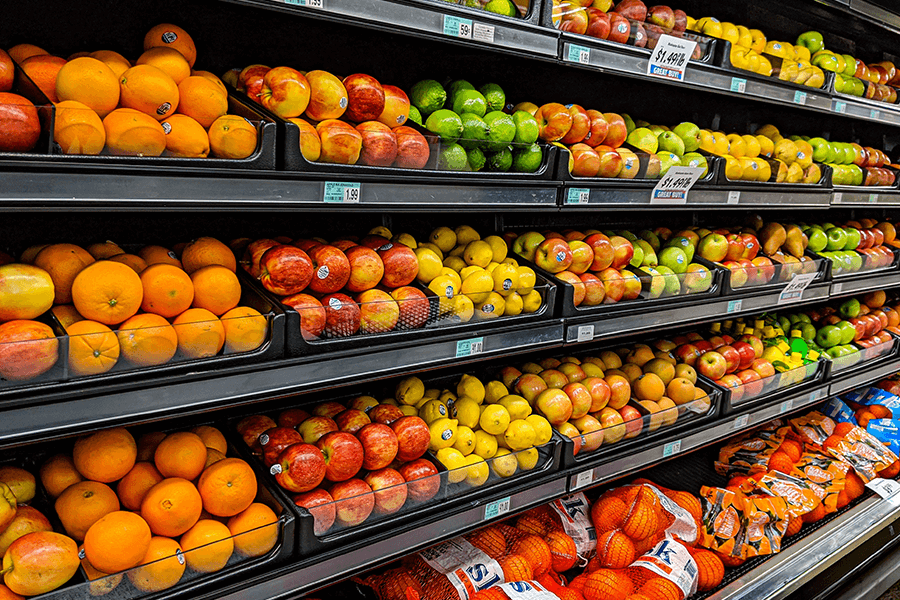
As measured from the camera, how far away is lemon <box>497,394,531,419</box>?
1902 mm

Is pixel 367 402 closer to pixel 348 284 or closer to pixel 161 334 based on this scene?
pixel 348 284

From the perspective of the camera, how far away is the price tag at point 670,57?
197cm

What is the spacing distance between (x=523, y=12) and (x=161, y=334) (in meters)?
1.26

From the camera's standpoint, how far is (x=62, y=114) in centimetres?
108

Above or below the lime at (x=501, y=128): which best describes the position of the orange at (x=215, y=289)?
below

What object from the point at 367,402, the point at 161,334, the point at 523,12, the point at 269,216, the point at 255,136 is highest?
the point at 523,12

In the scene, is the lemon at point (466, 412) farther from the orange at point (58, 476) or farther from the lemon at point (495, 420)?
the orange at point (58, 476)

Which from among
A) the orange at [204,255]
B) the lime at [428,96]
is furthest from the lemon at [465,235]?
the orange at [204,255]

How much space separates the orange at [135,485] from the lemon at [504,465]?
880mm

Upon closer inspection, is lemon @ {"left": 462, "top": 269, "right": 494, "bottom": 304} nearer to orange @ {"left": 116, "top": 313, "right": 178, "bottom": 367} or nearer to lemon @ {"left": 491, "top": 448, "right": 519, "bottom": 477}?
lemon @ {"left": 491, "top": 448, "right": 519, "bottom": 477}

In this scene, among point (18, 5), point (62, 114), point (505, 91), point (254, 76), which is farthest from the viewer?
point (505, 91)

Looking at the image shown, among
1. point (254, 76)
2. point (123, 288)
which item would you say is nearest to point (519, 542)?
point (123, 288)

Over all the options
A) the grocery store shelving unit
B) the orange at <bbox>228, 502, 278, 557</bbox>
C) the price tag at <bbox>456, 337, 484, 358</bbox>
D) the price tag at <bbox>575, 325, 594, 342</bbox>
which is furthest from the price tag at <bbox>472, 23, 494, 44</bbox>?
the orange at <bbox>228, 502, 278, 557</bbox>

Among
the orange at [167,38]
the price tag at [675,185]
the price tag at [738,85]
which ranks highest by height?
the price tag at [738,85]
